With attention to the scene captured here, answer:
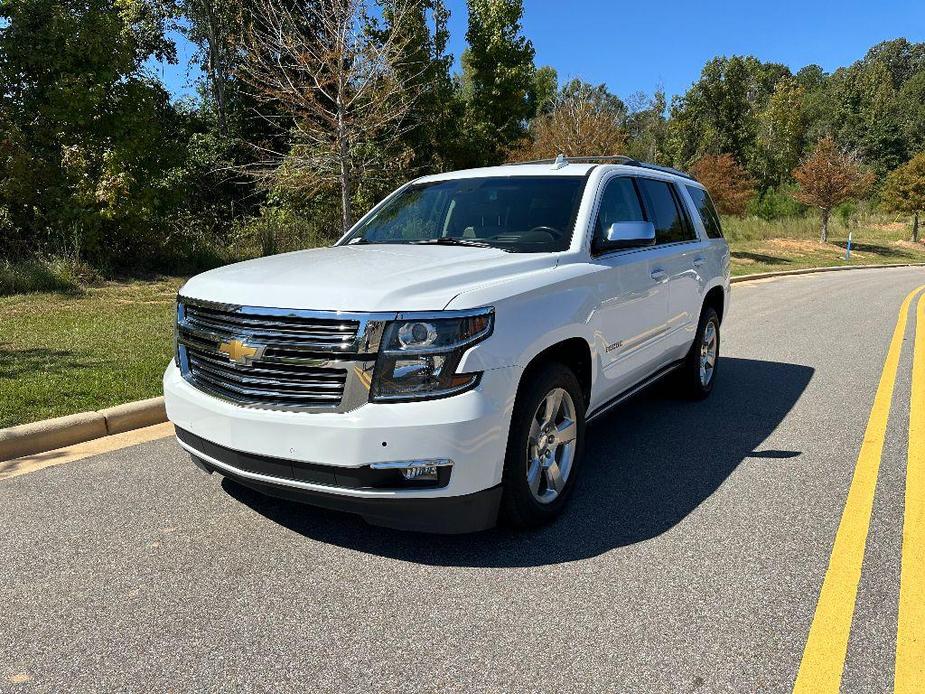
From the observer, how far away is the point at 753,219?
131 ft

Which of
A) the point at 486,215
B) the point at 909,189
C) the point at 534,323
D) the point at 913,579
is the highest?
the point at 909,189

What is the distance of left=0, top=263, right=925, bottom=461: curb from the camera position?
4.94 m

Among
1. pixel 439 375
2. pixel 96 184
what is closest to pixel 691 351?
pixel 439 375

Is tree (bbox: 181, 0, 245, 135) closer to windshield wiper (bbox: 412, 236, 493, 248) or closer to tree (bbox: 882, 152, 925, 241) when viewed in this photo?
windshield wiper (bbox: 412, 236, 493, 248)

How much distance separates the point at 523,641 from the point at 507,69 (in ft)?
89.9

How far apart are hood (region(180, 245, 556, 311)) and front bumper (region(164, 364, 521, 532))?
452 mm

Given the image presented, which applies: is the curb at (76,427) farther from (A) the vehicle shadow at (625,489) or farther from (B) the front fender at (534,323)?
(B) the front fender at (534,323)

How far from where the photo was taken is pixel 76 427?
5242 millimetres

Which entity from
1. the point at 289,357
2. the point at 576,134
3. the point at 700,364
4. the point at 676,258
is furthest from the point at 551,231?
the point at 576,134

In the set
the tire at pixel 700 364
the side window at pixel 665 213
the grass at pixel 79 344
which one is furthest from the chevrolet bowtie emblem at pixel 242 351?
the tire at pixel 700 364

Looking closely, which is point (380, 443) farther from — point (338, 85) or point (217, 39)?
point (217, 39)

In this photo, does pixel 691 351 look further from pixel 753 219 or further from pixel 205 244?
pixel 753 219

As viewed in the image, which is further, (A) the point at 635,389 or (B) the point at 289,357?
(A) the point at 635,389

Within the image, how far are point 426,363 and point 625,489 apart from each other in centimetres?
188
